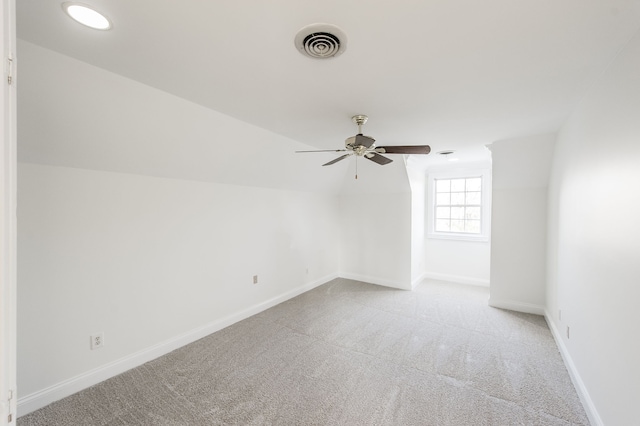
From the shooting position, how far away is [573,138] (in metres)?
2.38

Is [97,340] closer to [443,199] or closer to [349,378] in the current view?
Answer: [349,378]

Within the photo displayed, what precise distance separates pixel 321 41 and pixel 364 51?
27 centimetres

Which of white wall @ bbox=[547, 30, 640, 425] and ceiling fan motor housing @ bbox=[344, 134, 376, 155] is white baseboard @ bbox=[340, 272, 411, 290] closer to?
white wall @ bbox=[547, 30, 640, 425]

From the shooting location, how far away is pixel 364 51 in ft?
4.96

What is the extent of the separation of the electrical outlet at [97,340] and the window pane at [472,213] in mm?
5630

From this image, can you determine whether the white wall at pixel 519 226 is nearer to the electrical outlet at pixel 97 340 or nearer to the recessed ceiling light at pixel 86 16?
the recessed ceiling light at pixel 86 16

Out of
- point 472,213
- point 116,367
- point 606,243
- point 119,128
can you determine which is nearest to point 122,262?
point 116,367

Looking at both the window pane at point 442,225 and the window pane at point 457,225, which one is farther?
the window pane at point 442,225

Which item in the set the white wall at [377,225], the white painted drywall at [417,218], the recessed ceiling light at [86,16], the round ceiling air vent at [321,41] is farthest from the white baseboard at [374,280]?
the recessed ceiling light at [86,16]

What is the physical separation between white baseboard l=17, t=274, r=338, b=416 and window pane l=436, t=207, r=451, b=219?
3.99m

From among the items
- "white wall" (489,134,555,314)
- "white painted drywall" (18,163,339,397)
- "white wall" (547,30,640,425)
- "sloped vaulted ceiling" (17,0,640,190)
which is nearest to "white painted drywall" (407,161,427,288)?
"white wall" (489,134,555,314)

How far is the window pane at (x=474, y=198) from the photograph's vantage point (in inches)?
196
